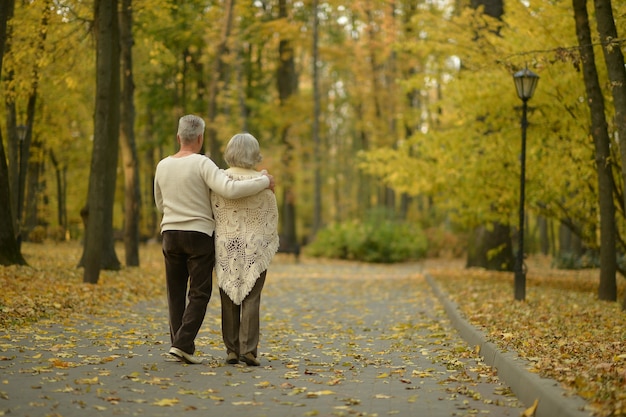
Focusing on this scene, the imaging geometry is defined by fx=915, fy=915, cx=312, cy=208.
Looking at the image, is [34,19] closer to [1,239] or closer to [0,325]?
[1,239]

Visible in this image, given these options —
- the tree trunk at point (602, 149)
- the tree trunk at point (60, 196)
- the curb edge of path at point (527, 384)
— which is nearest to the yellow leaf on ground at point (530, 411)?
the curb edge of path at point (527, 384)

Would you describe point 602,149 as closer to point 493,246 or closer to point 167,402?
point 493,246

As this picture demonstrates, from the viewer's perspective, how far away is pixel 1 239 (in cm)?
1708

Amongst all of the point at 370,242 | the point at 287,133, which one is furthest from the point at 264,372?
the point at 287,133

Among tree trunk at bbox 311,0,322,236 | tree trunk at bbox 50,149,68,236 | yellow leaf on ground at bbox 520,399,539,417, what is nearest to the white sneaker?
yellow leaf on ground at bbox 520,399,539,417

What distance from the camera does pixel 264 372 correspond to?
8.00 meters

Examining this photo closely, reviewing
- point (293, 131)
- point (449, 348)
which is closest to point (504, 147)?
point (449, 348)

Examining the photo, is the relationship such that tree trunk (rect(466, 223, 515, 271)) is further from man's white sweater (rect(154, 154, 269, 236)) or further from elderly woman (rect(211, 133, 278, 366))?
man's white sweater (rect(154, 154, 269, 236))

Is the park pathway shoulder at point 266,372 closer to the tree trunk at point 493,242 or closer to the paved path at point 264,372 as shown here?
the paved path at point 264,372

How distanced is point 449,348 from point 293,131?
2984 cm

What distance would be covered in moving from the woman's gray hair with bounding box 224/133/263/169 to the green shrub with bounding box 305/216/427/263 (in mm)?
26204

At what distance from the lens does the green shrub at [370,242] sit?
113 feet

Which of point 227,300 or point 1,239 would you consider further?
point 1,239

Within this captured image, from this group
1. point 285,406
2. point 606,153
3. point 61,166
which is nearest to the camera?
point 285,406
